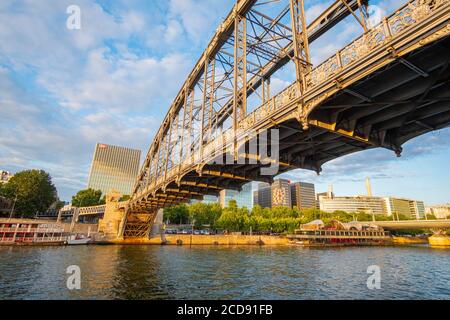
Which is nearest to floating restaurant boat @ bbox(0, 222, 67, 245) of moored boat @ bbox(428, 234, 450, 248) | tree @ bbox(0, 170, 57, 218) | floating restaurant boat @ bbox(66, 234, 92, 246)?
floating restaurant boat @ bbox(66, 234, 92, 246)

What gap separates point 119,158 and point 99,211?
90435 mm

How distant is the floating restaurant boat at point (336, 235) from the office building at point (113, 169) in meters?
117

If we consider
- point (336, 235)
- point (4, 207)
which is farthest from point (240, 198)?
point (4, 207)

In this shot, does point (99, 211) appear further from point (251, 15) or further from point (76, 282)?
point (251, 15)

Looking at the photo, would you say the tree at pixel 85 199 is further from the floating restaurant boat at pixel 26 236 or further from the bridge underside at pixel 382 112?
the bridge underside at pixel 382 112

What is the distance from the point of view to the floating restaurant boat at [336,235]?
7806 cm

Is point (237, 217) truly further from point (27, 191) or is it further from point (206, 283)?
point (206, 283)

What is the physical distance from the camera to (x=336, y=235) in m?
83.1

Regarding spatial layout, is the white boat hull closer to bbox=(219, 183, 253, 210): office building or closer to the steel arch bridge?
the steel arch bridge

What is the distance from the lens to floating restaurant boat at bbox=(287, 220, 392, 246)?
78062 mm

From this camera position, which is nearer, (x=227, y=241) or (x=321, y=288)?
(x=321, y=288)

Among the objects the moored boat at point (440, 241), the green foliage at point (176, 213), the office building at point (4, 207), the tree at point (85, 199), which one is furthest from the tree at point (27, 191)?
the moored boat at point (440, 241)
